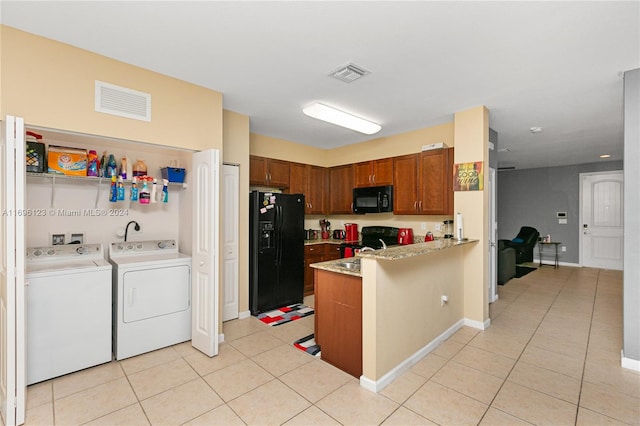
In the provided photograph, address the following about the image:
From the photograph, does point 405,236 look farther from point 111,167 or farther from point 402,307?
point 111,167

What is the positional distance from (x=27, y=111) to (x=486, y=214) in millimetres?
4385

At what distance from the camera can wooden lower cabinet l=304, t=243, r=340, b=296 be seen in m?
4.93

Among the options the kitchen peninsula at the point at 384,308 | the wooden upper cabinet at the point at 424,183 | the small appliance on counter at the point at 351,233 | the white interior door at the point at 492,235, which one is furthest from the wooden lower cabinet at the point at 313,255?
the white interior door at the point at 492,235

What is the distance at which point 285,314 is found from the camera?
13.3ft

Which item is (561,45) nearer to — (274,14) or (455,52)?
(455,52)

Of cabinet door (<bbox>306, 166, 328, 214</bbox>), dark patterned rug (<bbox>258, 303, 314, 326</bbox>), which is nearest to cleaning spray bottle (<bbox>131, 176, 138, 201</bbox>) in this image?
dark patterned rug (<bbox>258, 303, 314, 326</bbox>)

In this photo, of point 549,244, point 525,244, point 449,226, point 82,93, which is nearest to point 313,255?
point 449,226

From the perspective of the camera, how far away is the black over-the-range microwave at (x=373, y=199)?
4.82 metres

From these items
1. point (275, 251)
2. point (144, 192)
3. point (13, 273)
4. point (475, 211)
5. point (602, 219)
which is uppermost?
point (144, 192)

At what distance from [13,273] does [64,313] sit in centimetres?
74

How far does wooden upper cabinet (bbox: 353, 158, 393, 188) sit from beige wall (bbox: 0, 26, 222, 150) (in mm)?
2856

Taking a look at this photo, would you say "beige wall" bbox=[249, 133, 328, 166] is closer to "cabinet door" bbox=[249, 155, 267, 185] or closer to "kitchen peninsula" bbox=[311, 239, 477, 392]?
"cabinet door" bbox=[249, 155, 267, 185]

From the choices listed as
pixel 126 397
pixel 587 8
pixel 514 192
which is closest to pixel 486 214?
pixel 587 8

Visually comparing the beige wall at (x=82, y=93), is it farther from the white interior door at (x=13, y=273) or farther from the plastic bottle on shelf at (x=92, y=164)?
the plastic bottle on shelf at (x=92, y=164)
